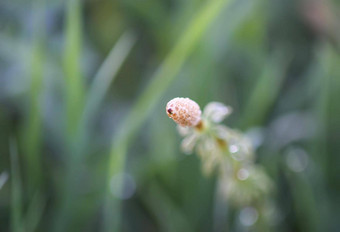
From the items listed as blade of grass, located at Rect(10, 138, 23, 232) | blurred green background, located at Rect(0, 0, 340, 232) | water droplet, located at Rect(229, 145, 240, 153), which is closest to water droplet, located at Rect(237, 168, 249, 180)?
water droplet, located at Rect(229, 145, 240, 153)

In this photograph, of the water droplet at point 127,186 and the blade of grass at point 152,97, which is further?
the water droplet at point 127,186

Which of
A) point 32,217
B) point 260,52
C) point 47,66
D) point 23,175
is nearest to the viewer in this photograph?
point 32,217

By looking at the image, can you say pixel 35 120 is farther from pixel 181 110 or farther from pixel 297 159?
pixel 297 159

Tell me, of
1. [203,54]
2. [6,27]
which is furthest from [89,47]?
[203,54]

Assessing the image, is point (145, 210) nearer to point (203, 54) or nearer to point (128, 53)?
point (203, 54)

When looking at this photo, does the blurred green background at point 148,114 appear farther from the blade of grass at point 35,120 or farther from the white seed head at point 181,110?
the white seed head at point 181,110

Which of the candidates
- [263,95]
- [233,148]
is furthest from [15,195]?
[263,95]

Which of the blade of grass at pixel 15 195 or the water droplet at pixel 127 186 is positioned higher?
the water droplet at pixel 127 186

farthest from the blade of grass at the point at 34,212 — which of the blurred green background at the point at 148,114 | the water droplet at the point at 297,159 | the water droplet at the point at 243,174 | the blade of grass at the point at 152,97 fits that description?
the water droplet at the point at 297,159
